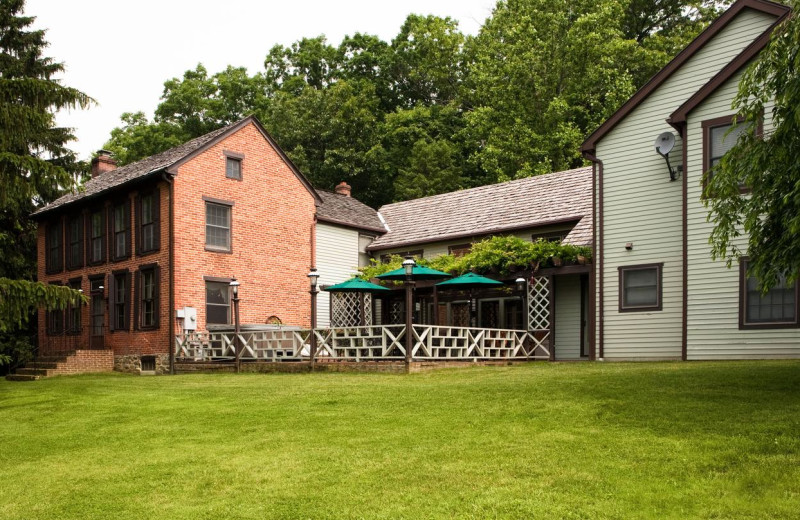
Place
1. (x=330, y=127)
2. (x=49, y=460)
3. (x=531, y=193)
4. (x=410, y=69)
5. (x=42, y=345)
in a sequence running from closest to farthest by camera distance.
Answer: (x=49, y=460) → (x=531, y=193) → (x=42, y=345) → (x=330, y=127) → (x=410, y=69)

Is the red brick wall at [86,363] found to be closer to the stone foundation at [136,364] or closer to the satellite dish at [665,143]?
the stone foundation at [136,364]

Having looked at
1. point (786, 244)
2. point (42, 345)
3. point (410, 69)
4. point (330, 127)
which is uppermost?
point (410, 69)

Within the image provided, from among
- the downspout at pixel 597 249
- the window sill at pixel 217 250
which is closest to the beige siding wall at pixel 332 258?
the window sill at pixel 217 250

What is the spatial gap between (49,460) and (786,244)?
9311 millimetres

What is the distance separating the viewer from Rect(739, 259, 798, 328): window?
16.2 meters

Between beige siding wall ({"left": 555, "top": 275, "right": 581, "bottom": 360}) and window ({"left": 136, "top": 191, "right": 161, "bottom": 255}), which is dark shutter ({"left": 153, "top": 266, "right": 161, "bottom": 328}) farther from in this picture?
beige siding wall ({"left": 555, "top": 275, "right": 581, "bottom": 360})

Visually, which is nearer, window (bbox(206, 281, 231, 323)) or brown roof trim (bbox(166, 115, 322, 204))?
brown roof trim (bbox(166, 115, 322, 204))

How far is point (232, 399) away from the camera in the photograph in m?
12.5

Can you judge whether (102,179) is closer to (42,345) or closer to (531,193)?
(42,345)

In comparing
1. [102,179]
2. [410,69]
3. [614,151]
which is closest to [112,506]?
[614,151]

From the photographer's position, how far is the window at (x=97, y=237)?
2750cm

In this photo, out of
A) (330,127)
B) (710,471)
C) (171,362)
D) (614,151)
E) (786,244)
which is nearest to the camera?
(710,471)

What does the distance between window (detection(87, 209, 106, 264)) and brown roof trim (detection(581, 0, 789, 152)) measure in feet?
54.5

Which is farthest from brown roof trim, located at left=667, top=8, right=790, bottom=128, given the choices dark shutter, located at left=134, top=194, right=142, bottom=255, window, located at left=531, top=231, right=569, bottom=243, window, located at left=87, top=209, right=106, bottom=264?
window, located at left=87, top=209, right=106, bottom=264
